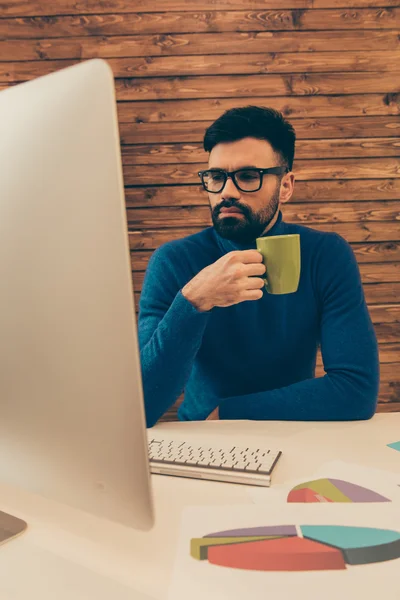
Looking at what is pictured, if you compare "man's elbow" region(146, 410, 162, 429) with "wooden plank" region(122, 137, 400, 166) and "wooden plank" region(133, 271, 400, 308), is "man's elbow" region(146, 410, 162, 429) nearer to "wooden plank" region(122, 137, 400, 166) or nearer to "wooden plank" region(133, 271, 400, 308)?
"wooden plank" region(133, 271, 400, 308)

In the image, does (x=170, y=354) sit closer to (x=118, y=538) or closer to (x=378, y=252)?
(x=118, y=538)

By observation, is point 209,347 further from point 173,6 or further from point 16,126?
point 173,6

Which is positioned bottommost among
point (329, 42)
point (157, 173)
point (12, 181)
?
point (12, 181)

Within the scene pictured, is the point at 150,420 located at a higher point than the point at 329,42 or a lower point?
lower

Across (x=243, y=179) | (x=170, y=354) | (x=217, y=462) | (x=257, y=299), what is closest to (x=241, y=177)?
(x=243, y=179)

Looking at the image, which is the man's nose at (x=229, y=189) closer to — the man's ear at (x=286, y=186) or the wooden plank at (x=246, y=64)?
the man's ear at (x=286, y=186)

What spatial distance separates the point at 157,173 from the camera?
2293 mm

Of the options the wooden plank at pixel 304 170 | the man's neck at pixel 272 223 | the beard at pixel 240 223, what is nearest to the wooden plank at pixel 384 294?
the wooden plank at pixel 304 170

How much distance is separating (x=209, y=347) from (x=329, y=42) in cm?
173

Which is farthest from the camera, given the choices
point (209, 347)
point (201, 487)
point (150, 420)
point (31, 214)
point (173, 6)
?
point (173, 6)

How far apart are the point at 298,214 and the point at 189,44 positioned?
0.94m

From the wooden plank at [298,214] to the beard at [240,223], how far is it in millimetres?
929

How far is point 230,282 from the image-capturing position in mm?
1062

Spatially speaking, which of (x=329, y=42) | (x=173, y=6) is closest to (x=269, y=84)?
(x=329, y=42)
